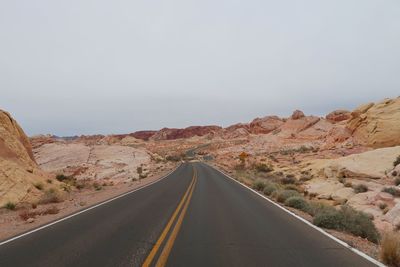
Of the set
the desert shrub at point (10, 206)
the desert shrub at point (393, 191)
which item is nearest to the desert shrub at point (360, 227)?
the desert shrub at point (393, 191)

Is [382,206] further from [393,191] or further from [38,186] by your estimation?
[38,186]

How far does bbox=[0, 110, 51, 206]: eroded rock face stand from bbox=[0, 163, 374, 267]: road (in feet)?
20.2

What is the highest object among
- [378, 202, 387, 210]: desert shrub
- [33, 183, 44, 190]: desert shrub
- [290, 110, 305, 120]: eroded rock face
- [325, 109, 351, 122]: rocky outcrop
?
[290, 110, 305, 120]: eroded rock face

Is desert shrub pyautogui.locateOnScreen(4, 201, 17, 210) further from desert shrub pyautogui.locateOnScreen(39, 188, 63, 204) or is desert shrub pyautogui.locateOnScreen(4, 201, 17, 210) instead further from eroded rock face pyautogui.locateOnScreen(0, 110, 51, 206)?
desert shrub pyautogui.locateOnScreen(39, 188, 63, 204)

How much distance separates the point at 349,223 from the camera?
465 inches

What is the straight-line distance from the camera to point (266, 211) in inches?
589

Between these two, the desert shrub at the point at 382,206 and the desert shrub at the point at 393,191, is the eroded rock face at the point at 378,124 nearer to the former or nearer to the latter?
the desert shrub at the point at 393,191

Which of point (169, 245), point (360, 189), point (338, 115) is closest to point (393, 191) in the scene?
point (360, 189)

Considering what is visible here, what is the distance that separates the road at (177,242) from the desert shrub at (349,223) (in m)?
0.67

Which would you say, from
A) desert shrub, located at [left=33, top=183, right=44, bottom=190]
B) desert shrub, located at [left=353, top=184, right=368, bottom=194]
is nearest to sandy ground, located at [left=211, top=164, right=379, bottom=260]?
desert shrub, located at [left=353, top=184, right=368, bottom=194]

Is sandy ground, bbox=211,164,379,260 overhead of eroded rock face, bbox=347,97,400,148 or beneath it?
beneath

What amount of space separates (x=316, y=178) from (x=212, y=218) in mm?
23547

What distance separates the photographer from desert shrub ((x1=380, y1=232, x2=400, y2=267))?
747 cm

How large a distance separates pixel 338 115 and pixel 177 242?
110129mm
